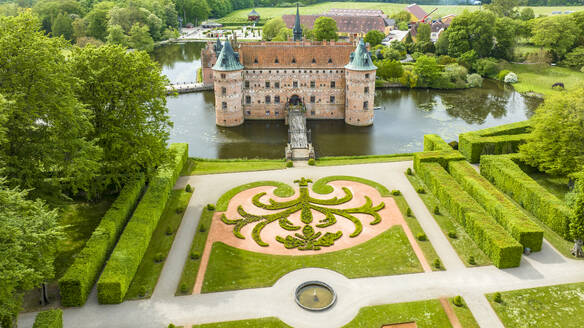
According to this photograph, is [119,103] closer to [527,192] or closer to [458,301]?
[458,301]

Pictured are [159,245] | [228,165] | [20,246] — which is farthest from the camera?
[228,165]

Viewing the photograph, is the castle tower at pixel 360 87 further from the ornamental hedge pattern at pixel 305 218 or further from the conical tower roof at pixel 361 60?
the ornamental hedge pattern at pixel 305 218

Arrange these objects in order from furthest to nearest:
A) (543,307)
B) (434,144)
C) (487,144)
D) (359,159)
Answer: (359,159) < (434,144) < (487,144) < (543,307)

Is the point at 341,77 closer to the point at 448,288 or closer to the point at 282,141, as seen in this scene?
the point at 282,141

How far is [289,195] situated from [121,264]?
20.8m

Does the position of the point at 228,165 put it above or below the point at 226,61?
below

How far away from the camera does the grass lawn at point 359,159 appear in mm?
62853

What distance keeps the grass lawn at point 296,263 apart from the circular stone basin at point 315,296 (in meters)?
2.53

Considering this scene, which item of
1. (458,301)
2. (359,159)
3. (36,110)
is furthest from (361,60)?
(36,110)

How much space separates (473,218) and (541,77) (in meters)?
82.4

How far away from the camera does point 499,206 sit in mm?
45875

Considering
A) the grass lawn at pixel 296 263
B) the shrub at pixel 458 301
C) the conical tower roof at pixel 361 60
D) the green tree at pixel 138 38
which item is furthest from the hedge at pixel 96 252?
the green tree at pixel 138 38

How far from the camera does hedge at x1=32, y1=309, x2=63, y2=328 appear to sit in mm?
30719

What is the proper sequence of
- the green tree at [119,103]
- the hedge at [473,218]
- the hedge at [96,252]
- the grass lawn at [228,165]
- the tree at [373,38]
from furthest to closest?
the tree at [373,38] < the grass lawn at [228,165] < the green tree at [119,103] < the hedge at [473,218] < the hedge at [96,252]
